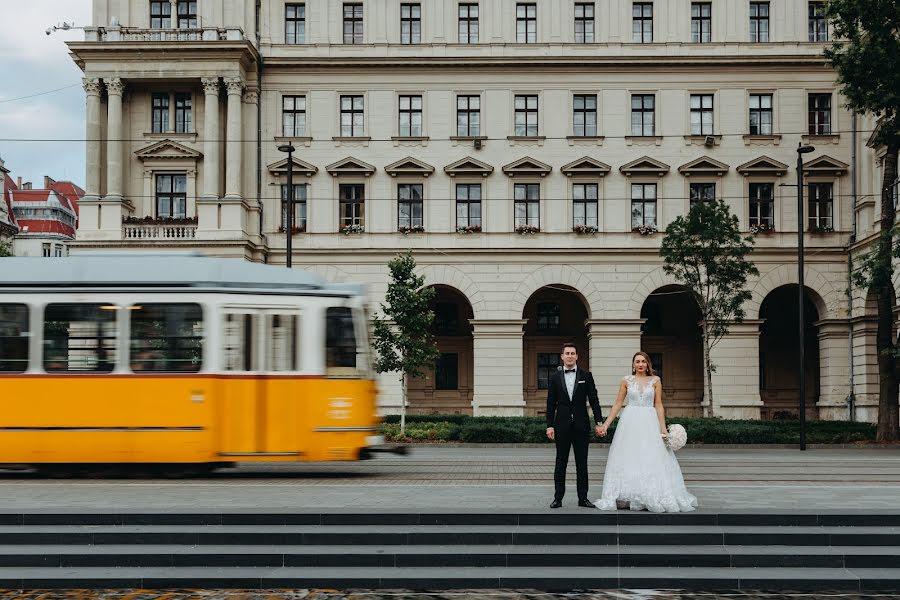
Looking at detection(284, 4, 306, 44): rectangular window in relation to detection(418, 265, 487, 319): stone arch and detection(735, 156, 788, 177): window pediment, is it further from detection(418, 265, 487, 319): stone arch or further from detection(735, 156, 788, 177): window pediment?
detection(735, 156, 788, 177): window pediment

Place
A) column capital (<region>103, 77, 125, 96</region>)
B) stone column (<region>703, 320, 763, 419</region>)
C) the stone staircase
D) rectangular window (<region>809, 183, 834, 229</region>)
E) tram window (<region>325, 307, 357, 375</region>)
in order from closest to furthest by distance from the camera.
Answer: the stone staircase < tram window (<region>325, 307, 357, 375</region>) < column capital (<region>103, 77, 125, 96</region>) < stone column (<region>703, 320, 763, 419</region>) < rectangular window (<region>809, 183, 834, 229</region>)

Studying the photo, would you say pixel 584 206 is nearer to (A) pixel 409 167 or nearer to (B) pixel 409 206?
(B) pixel 409 206

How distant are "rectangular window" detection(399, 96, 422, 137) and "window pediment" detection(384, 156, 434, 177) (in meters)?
1.30

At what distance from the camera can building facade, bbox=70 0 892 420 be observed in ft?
148

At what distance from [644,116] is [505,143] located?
598 centimetres

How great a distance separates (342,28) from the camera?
46844 millimetres

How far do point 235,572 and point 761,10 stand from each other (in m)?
40.6

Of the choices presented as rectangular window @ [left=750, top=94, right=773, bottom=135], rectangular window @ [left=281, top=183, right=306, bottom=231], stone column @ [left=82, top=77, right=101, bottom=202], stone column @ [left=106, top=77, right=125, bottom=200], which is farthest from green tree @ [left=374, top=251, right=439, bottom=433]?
rectangular window @ [left=750, top=94, right=773, bottom=135]

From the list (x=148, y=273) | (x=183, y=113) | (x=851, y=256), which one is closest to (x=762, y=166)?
(x=851, y=256)

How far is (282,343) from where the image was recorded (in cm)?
1916

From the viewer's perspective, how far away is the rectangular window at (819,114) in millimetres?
45938

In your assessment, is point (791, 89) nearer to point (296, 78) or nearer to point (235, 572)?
point (296, 78)

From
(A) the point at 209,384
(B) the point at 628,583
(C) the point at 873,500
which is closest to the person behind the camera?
(B) the point at 628,583

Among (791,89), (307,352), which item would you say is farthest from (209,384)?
(791,89)
